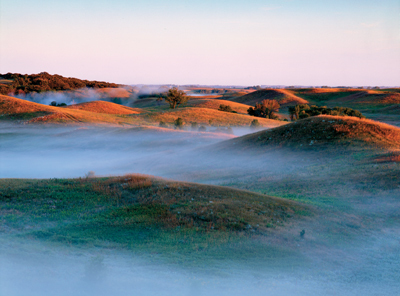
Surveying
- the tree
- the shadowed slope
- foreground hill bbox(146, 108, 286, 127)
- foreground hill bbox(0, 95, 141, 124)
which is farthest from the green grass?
foreground hill bbox(0, 95, 141, 124)

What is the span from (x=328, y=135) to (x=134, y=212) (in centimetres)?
2081

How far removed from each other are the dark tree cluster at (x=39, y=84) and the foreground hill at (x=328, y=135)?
10391 centimetres

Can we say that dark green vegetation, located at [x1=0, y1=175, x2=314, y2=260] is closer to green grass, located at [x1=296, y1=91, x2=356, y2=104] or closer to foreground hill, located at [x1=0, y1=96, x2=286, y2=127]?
foreground hill, located at [x1=0, y1=96, x2=286, y2=127]

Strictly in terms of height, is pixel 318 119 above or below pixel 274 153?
above

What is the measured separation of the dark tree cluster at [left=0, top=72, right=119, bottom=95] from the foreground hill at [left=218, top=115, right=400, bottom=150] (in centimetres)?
10391

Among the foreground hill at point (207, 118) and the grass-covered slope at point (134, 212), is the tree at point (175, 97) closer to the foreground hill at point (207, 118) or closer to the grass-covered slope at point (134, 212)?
the foreground hill at point (207, 118)

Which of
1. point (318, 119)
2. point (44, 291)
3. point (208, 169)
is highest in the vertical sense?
point (318, 119)

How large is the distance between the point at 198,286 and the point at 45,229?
16.9 feet

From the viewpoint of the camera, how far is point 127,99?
14250cm

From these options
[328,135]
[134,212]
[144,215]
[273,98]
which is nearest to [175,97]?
[273,98]

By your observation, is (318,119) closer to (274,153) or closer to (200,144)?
(274,153)

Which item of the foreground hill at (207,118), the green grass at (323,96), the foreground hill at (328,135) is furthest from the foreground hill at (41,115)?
the green grass at (323,96)

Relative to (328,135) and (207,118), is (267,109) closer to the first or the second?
(207,118)

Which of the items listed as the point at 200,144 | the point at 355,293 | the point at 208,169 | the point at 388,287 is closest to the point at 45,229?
the point at 355,293
